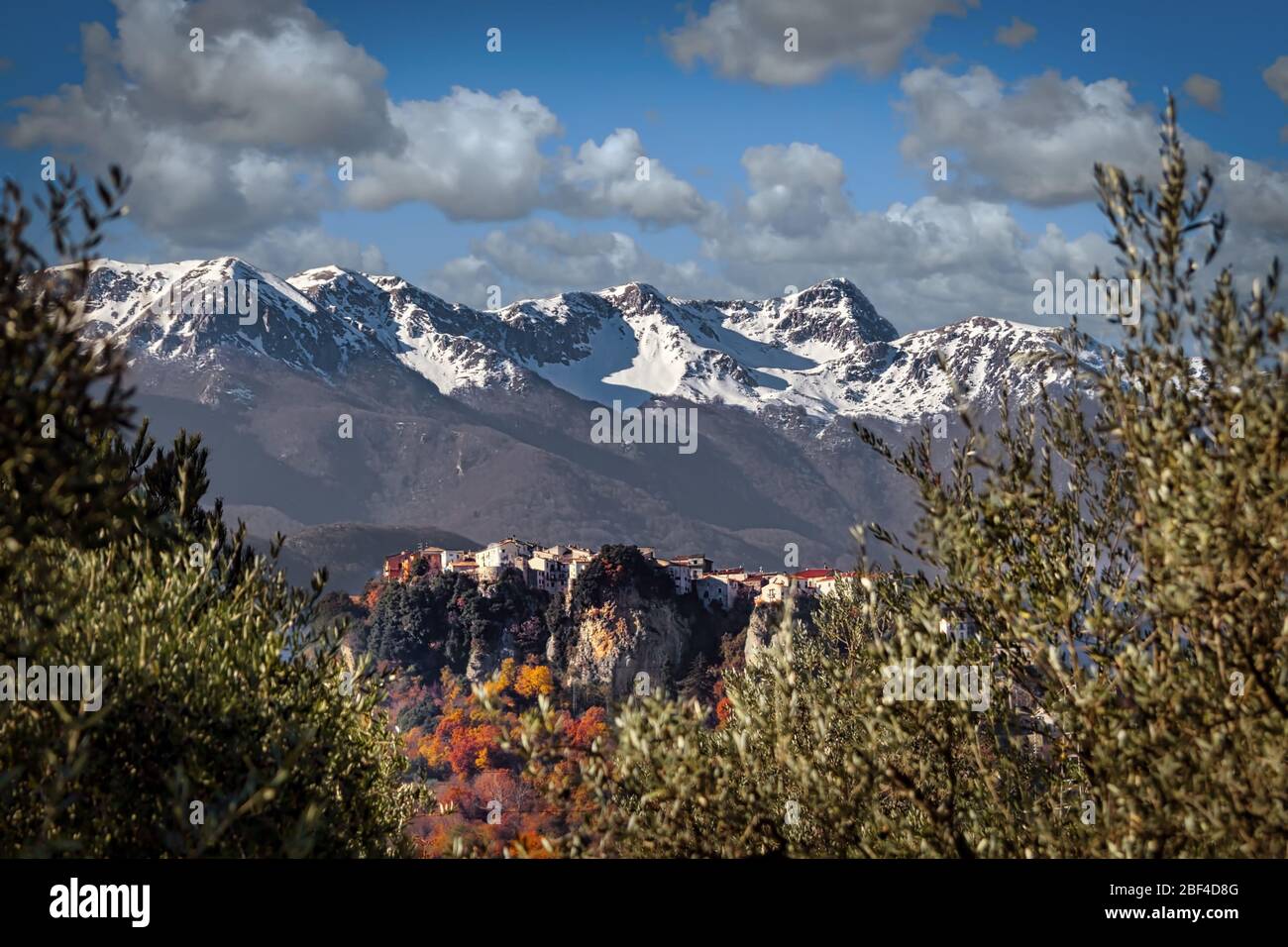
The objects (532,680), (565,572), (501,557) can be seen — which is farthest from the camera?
(565,572)

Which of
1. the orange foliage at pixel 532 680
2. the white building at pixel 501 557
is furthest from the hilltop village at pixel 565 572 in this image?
the orange foliage at pixel 532 680

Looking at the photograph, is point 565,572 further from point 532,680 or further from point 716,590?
point 532,680

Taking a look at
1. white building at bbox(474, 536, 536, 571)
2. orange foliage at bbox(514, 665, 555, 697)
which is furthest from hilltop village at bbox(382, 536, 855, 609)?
orange foliage at bbox(514, 665, 555, 697)

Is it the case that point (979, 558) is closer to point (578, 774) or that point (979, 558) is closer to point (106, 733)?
point (578, 774)

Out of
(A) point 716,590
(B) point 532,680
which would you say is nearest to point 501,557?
(A) point 716,590

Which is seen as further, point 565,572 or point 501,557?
point 565,572

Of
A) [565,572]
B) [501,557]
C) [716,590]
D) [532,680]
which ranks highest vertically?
[501,557]

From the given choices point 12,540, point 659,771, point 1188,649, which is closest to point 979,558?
point 1188,649

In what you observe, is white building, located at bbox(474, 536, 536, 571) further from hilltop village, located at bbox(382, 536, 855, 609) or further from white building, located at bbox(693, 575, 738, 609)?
white building, located at bbox(693, 575, 738, 609)

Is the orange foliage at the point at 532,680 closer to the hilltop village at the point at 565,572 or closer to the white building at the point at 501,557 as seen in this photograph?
the hilltop village at the point at 565,572

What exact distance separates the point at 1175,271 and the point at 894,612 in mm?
6722

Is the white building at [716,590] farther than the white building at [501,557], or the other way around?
the white building at [501,557]

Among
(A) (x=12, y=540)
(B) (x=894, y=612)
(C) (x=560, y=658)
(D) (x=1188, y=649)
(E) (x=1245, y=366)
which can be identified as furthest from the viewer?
(C) (x=560, y=658)
